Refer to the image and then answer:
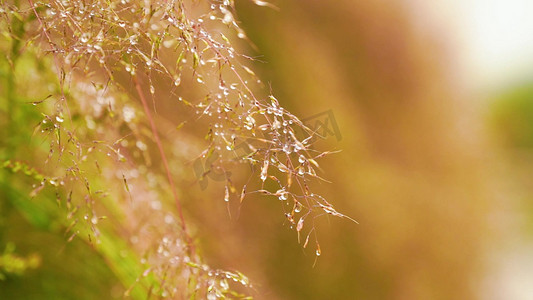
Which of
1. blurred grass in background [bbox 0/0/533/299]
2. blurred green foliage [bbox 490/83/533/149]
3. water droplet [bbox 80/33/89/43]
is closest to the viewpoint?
water droplet [bbox 80/33/89/43]

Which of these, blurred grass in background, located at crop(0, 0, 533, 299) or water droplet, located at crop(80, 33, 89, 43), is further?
blurred grass in background, located at crop(0, 0, 533, 299)

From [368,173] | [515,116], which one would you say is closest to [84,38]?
[368,173]

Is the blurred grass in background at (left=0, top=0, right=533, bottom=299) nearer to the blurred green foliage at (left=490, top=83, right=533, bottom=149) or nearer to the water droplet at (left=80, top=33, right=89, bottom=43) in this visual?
the water droplet at (left=80, top=33, right=89, bottom=43)

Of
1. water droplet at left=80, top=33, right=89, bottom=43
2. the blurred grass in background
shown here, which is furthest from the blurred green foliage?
water droplet at left=80, top=33, right=89, bottom=43

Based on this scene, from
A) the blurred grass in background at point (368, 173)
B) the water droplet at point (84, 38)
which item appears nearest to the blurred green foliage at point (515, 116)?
the blurred grass in background at point (368, 173)

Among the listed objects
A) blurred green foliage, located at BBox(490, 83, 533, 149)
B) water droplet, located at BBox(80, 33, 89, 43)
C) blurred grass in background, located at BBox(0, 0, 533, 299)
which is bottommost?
blurred green foliage, located at BBox(490, 83, 533, 149)

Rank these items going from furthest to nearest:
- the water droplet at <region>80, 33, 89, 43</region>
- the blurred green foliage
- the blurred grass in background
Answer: the blurred green foliage < the blurred grass in background < the water droplet at <region>80, 33, 89, 43</region>

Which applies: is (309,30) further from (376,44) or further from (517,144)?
(517,144)

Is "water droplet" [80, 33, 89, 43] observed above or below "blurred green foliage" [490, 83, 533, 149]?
above

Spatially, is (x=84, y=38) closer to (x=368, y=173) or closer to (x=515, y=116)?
(x=368, y=173)

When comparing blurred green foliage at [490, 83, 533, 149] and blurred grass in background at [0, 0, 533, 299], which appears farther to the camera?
blurred green foliage at [490, 83, 533, 149]

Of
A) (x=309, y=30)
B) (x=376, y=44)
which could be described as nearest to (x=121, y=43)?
(x=309, y=30)
